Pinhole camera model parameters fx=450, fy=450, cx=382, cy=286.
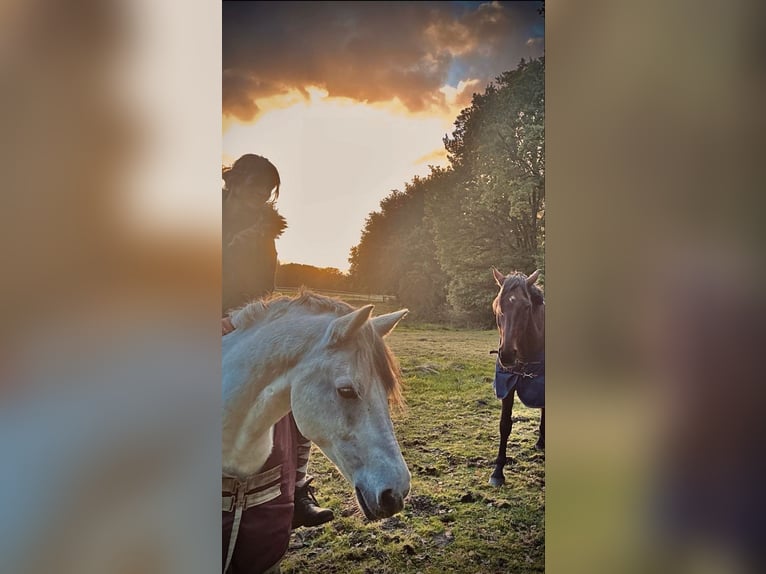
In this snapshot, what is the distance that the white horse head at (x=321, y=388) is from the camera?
1396 mm

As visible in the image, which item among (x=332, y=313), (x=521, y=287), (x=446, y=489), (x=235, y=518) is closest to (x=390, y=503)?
(x=446, y=489)

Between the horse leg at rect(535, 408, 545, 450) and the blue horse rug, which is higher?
the blue horse rug

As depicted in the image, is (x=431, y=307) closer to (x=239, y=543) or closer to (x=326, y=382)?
(x=326, y=382)

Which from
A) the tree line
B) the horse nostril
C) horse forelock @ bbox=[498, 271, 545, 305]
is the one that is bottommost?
the horse nostril

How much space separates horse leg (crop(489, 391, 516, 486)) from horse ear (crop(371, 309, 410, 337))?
417 millimetres

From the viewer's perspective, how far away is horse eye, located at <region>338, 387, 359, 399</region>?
1393mm

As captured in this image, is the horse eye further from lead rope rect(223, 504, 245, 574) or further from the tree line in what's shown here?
lead rope rect(223, 504, 245, 574)

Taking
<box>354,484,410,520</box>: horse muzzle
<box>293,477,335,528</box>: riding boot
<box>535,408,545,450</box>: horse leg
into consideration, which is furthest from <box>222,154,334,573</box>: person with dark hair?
<box>535,408,545,450</box>: horse leg
